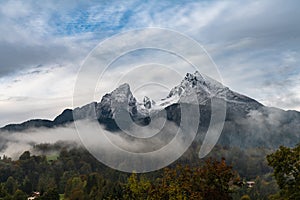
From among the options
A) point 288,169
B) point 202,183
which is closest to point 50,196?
point 202,183

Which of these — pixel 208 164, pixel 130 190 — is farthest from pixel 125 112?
pixel 208 164

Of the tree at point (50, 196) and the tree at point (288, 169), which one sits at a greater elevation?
the tree at point (288, 169)

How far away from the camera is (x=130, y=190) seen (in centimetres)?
4806

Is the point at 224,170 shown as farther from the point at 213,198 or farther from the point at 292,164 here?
the point at 292,164

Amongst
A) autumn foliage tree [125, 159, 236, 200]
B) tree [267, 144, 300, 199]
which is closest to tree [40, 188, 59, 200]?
autumn foliage tree [125, 159, 236, 200]

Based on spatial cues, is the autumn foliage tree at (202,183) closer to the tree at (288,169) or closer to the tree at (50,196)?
the tree at (288,169)

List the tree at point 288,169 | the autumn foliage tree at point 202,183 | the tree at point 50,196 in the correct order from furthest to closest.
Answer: the tree at point 50,196 < the tree at point 288,169 < the autumn foliage tree at point 202,183

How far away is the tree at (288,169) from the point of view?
135 ft

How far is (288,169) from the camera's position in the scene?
4144 centimetres

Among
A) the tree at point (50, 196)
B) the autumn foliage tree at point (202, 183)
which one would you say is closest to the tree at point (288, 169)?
the autumn foliage tree at point (202, 183)

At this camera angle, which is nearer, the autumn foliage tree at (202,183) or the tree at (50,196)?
the autumn foliage tree at (202,183)

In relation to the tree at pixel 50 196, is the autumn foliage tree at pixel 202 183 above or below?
above

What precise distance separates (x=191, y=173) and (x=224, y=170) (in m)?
4.03

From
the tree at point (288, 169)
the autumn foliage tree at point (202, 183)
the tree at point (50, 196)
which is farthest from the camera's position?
the tree at point (50, 196)
